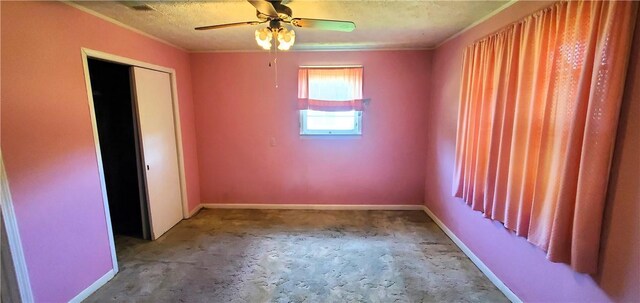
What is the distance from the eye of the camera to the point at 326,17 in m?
2.29

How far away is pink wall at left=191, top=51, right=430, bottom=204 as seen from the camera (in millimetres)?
3541

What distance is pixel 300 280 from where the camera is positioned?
7.40 ft

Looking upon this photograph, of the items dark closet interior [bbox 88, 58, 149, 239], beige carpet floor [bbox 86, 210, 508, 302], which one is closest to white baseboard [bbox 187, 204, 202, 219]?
beige carpet floor [bbox 86, 210, 508, 302]

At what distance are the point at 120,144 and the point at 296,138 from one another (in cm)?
211

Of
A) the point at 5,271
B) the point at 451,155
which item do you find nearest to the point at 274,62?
the point at 451,155

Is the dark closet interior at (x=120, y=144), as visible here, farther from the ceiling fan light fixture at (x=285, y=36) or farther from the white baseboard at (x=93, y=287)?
the ceiling fan light fixture at (x=285, y=36)

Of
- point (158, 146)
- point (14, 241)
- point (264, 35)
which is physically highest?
point (264, 35)

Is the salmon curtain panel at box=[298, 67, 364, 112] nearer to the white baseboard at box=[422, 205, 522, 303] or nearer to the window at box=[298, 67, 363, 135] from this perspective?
the window at box=[298, 67, 363, 135]

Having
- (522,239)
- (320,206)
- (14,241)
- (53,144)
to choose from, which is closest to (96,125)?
(53,144)

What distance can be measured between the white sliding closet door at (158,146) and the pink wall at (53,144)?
0.56 m

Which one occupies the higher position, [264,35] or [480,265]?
[264,35]

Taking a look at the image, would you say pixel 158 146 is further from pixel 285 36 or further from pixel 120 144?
pixel 285 36

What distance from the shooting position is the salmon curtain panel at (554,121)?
1.28 metres

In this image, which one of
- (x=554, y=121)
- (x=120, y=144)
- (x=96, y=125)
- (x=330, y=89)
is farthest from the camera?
(x=330, y=89)
